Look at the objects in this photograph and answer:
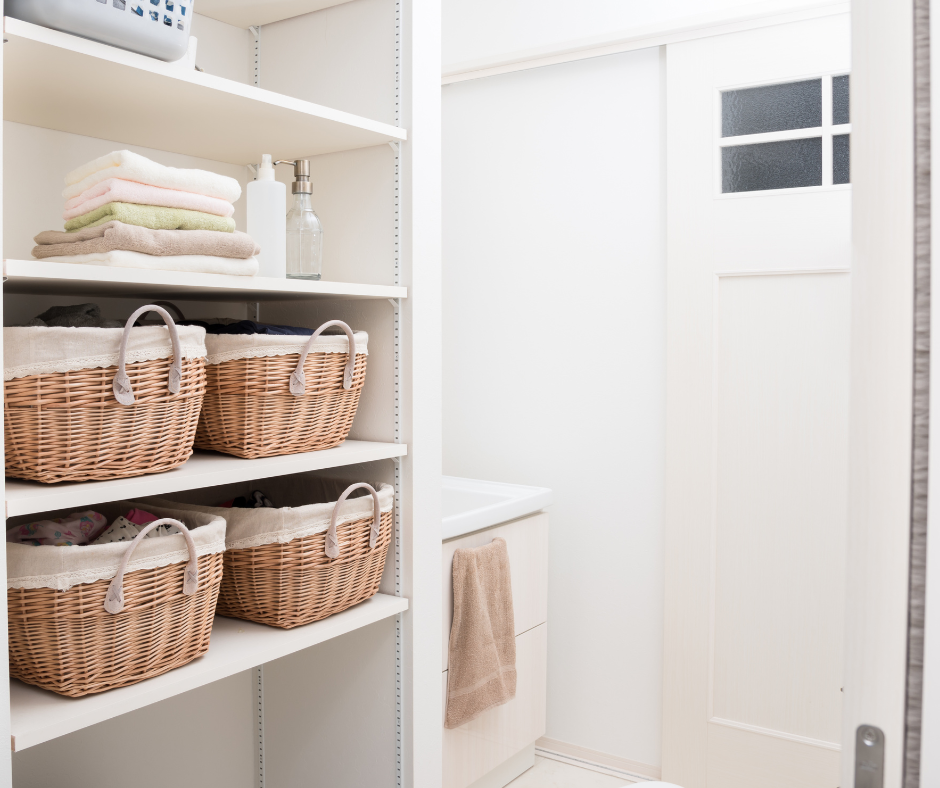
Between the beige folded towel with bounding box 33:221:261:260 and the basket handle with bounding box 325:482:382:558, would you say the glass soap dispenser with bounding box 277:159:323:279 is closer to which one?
the beige folded towel with bounding box 33:221:261:260

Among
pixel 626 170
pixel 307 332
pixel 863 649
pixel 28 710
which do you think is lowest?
pixel 28 710

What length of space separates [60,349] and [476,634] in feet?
4.26

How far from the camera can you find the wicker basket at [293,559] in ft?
4.44

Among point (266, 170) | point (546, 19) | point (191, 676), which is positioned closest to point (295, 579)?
point (191, 676)

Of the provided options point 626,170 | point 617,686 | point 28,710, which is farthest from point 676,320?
point 28,710

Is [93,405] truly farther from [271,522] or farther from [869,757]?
[869,757]

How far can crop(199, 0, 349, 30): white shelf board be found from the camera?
157 centimetres

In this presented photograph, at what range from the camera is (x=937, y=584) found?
0.52 m

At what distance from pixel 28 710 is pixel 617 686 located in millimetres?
1761

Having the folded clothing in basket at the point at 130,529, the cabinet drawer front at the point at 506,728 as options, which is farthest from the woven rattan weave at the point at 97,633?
the cabinet drawer front at the point at 506,728

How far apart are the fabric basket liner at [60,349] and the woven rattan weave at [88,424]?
1 cm

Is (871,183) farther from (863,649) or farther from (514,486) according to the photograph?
(514,486)

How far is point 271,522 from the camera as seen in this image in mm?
1348

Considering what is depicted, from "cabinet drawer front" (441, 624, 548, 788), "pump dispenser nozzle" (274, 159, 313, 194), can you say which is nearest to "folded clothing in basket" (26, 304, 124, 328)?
"pump dispenser nozzle" (274, 159, 313, 194)
